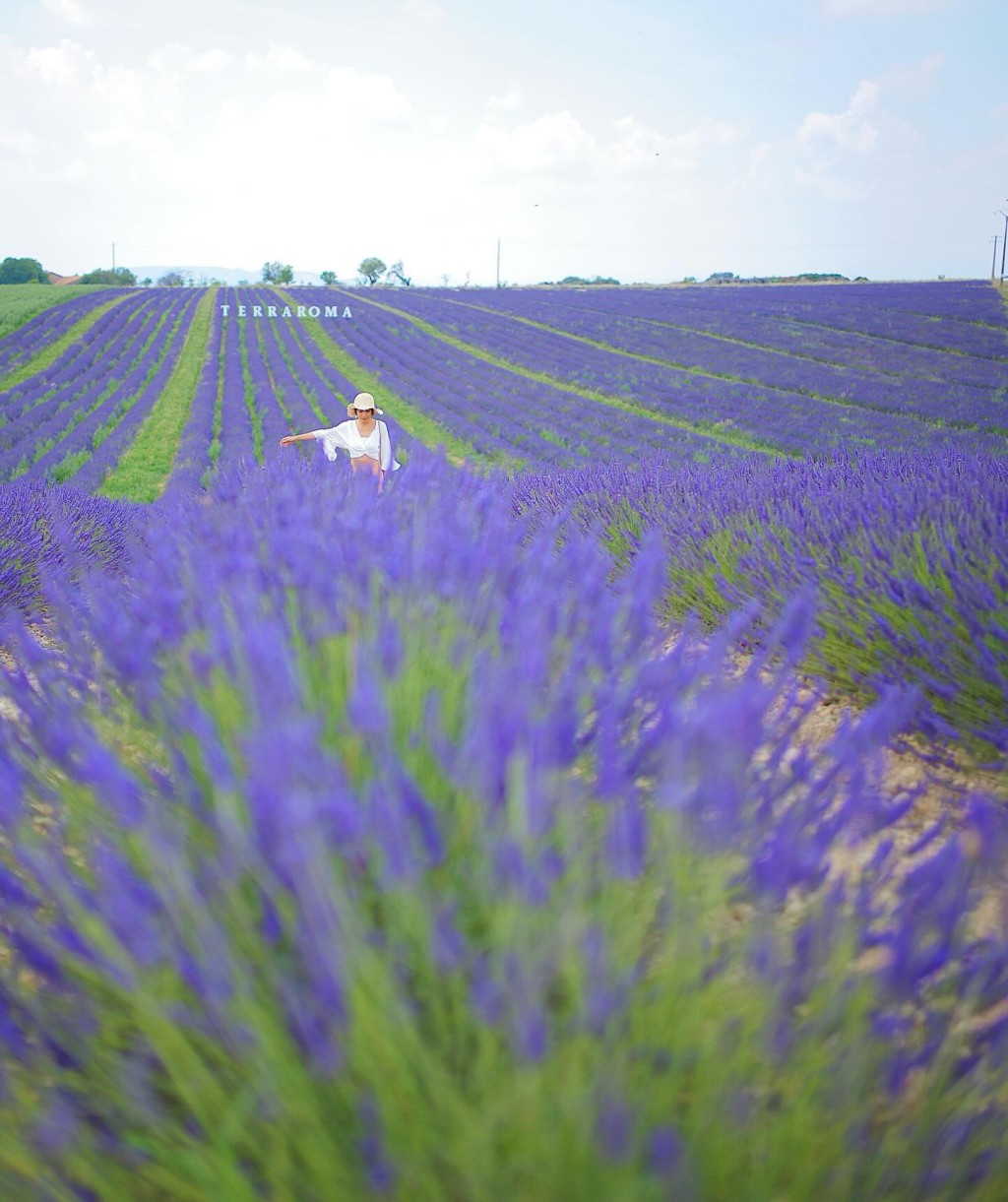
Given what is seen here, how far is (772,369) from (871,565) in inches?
666

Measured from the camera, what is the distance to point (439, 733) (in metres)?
1.16

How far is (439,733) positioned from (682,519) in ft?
11.4

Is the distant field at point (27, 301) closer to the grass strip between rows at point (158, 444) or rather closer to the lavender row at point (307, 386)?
the lavender row at point (307, 386)

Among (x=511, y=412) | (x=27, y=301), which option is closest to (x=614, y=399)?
(x=511, y=412)

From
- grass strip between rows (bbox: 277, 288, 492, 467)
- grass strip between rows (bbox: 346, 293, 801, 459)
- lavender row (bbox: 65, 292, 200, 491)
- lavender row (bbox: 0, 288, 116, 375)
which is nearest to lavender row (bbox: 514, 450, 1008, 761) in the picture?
grass strip between rows (bbox: 277, 288, 492, 467)

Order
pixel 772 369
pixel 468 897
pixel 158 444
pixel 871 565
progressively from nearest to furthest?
pixel 468 897, pixel 871 565, pixel 158 444, pixel 772 369

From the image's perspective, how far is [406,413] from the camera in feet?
51.3

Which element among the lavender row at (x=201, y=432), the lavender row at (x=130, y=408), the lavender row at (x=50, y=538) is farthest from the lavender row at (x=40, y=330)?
the lavender row at (x=50, y=538)

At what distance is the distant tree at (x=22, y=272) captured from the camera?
5366 centimetres

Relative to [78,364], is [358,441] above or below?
below

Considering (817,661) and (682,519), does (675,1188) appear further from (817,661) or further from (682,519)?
(682,519)

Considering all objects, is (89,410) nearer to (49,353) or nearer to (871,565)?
(49,353)

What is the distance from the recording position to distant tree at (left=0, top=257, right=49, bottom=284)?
176ft

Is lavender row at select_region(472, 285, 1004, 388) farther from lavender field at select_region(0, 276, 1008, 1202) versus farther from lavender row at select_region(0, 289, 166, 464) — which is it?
lavender field at select_region(0, 276, 1008, 1202)
